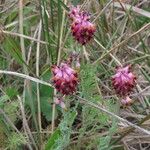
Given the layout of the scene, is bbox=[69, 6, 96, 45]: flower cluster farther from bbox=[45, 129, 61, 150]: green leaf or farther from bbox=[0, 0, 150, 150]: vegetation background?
bbox=[45, 129, 61, 150]: green leaf

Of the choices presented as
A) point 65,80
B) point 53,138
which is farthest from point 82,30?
point 53,138

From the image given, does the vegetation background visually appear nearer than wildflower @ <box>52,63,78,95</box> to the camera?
No

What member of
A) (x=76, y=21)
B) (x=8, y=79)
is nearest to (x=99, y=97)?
(x=76, y=21)

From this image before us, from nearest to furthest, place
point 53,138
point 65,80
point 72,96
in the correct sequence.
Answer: point 65,80 → point 72,96 → point 53,138

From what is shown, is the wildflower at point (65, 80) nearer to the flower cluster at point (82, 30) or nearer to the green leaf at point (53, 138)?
the flower cluster at point (82, 30)

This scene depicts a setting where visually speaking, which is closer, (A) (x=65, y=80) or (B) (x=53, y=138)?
(A) (x=65, y=80)

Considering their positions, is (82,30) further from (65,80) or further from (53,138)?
(53,138)

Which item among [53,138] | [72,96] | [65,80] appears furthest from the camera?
[53,138]

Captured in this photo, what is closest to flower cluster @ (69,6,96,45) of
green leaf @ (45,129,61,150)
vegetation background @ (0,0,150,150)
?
vegetation background @ (0,0,150,150)

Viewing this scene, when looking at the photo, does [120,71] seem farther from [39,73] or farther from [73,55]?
[39,73]
